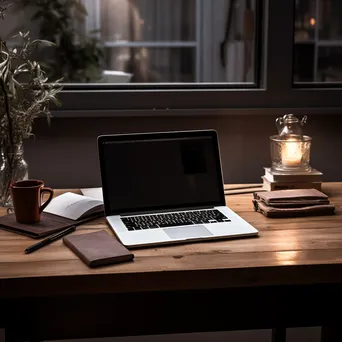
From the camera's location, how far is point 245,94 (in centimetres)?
232

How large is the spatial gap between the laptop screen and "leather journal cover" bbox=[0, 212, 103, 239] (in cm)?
12

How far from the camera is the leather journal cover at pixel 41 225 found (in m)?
1.65

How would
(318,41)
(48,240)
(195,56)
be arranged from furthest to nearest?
(195,56) → (318,41) → (48,240)

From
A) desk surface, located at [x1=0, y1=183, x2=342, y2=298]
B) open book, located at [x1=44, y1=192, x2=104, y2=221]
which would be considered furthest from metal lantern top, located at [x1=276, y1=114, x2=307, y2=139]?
open book, located at [x1=44, y1=192, x2=104, y2=221]

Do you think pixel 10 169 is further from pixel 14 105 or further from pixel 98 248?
pixel 98 248

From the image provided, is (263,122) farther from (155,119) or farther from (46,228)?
(46,228)

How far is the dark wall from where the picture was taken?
2285mm

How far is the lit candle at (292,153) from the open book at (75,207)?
0.59 meters

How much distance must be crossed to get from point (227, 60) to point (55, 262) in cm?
128

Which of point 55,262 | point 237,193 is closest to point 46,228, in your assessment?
point 55,262

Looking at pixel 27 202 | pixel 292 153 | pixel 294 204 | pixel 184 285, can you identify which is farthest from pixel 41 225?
pixel 292 153

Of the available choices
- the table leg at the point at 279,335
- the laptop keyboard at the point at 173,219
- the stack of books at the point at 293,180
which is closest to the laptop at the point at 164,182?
the laptop keyboard at the point at 173,219

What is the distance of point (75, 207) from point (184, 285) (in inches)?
19.7

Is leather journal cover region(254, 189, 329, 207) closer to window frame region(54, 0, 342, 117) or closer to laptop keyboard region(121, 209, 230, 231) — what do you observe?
laptop keyboard region(121, 209, 230, 231)
